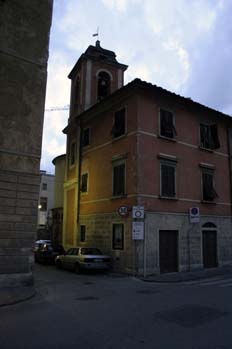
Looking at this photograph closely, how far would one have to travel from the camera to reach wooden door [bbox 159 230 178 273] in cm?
1744

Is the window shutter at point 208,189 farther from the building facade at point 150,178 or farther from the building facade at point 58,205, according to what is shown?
the building facade at point 58,205

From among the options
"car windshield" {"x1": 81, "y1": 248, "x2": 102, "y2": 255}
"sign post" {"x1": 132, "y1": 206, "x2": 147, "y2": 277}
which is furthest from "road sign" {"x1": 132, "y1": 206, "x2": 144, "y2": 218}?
"car windshield" {"x1": 81, "y1": 248, "x2": 102, "y2": 255}

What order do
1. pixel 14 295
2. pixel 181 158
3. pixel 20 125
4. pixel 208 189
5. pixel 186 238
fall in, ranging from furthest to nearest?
1. pixel 208 189
2. pixel 181 158
3. pixel 186 238
4. pixel 20 125
5. pixel 14 295

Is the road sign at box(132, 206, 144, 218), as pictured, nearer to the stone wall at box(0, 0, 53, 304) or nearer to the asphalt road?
the asphalt road

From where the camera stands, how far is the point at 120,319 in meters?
7.34

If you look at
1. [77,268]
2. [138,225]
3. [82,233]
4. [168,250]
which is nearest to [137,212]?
[138,225]

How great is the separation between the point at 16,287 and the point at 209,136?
15695 millimetres

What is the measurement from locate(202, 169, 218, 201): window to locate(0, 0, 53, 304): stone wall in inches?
452

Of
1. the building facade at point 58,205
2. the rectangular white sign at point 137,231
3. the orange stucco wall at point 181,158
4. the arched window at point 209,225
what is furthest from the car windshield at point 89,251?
the building facade at point 58,205

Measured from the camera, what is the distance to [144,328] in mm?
6598

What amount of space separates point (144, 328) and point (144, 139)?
12.4 meters

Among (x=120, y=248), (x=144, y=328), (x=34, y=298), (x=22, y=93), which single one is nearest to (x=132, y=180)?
(x=120, y=248)

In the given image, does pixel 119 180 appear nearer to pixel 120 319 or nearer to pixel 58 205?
pixel 120 319

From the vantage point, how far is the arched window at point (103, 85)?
80.1 ft
